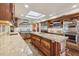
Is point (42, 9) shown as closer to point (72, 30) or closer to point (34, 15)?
point (34, 15)

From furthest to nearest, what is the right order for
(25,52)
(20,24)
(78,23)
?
(20,24)
(78,23)
(25,52)

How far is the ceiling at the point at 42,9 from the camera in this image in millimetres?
1722

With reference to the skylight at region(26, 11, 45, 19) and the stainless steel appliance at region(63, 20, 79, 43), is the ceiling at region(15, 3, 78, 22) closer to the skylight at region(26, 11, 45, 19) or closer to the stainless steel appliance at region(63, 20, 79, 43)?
the skylight at region(26, 11, 45, 19)

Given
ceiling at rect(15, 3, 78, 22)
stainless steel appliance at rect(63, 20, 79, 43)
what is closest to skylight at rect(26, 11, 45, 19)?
ceiling at rect(15, 3, 78, 22)

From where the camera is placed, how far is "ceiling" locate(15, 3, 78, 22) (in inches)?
67.8

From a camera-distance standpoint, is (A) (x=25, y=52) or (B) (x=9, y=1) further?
(B) (x=9, y=1)

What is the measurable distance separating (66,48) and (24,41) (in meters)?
0.64

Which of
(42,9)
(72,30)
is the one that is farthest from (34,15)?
(72,30)

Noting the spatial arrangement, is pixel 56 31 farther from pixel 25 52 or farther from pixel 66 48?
pixel 25 52

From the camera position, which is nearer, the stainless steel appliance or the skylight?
the stainless steel appliance

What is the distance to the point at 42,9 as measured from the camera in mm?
1756

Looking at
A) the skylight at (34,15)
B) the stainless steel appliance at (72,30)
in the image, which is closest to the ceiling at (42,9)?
the skylight at (34,15)

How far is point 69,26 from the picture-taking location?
1691mm

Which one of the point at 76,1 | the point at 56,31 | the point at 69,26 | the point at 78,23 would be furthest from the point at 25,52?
the point at 76,1
